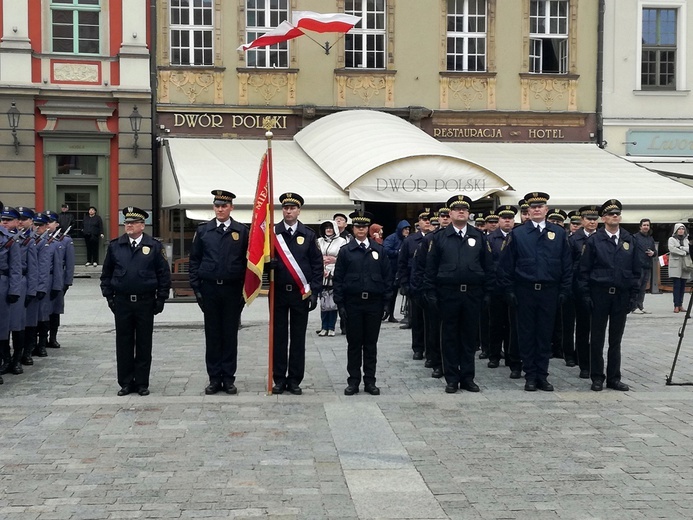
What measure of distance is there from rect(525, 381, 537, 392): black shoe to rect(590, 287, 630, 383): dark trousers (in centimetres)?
62

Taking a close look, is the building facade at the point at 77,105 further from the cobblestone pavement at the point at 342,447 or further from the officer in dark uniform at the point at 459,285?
the officer in dark uniform at the point at 459,285

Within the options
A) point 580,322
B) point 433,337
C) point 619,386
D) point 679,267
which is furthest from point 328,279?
point 679,267

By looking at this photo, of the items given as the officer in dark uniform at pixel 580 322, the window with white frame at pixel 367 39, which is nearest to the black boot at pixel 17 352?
the officer in dark uniform at pixel 580 322

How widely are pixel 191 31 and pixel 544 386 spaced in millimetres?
16512

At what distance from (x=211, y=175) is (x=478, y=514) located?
1590 centimetres

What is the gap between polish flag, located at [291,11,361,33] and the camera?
2152cm

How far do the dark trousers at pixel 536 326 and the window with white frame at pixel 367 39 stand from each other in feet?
50.3

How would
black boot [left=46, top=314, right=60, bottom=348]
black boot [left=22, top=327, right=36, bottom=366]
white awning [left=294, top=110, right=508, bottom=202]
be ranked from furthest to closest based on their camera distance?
white awning [left=294, top=110, right=508, bottom=202] → black boot [left=46, top=314, right=60, bottom=348] → black boot [left=22, top=327, right=36, bottom=366]

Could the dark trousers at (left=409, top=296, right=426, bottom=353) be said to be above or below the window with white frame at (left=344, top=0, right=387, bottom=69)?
below

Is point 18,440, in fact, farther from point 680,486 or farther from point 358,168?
point 358,168

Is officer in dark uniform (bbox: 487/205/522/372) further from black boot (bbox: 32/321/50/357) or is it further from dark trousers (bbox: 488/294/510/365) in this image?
black boot (bbox: 32/321/50/357)

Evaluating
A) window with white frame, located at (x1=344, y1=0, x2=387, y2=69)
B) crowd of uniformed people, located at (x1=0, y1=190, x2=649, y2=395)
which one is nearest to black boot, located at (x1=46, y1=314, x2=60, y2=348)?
crowd of uniformed people, located at (x1=0, y1=190, x2=649, y2=395)

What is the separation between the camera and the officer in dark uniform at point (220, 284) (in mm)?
9750

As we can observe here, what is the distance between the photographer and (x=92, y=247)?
23.2 meters
